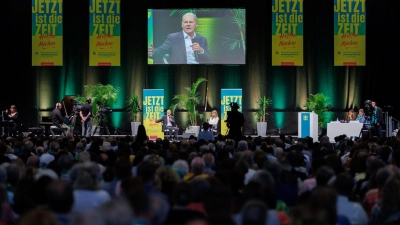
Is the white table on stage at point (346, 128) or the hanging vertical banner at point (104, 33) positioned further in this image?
the hanging vertical banner at point (104, 33)

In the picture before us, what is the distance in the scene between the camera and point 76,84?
2409 cm

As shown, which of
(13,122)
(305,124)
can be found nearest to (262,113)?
(305,124)

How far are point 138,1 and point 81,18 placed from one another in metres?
2.00

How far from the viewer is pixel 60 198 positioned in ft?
13.9

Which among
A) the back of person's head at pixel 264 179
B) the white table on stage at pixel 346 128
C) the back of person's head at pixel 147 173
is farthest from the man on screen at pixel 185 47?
the back of person's head at pixel 264 179

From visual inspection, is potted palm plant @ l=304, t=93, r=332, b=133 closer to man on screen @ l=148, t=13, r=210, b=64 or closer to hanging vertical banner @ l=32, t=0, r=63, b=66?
man on screen @ l=148, t=13, r=210, b=64

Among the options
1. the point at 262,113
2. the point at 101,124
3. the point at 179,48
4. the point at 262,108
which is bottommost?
the point at 101,124

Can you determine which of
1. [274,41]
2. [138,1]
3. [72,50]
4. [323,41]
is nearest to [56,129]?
[72,50]

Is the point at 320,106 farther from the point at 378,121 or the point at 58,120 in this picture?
the point at 58,120

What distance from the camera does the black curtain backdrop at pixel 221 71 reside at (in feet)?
77.9

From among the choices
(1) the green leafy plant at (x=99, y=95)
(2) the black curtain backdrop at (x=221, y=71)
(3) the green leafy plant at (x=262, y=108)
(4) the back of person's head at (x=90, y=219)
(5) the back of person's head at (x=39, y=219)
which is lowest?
(5) the back of person's head at (x=39, y=219)

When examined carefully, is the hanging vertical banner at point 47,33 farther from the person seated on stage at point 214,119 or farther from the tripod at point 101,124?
the person seated on stage at point 214,119

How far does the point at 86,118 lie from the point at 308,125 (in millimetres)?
6504

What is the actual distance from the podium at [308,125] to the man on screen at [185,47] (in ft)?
12.6
